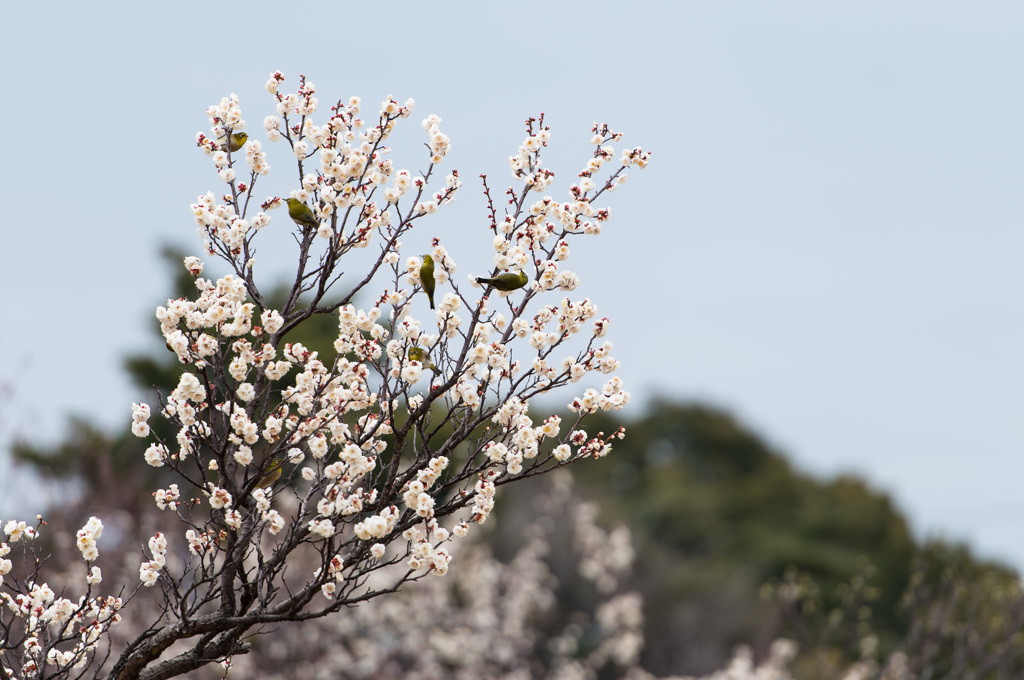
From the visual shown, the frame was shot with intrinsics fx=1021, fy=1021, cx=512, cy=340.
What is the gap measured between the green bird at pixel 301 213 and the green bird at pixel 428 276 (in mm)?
478

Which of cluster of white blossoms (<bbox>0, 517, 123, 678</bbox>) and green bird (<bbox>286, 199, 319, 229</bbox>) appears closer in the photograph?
cluster of white blossoms (<bbox>0, 517, 123, 678</bbox>)

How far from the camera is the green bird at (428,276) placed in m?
3.76

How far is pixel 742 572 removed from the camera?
24312 millimetres

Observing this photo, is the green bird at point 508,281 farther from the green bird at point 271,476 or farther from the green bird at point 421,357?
the green bird at point 271,476

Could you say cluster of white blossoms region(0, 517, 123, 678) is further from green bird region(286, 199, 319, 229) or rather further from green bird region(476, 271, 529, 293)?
green bird region(476, 271, 529, 293)

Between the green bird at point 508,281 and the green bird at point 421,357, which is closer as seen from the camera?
the green bird at point 508,281

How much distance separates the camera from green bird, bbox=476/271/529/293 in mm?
3734

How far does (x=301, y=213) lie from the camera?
3893 mm

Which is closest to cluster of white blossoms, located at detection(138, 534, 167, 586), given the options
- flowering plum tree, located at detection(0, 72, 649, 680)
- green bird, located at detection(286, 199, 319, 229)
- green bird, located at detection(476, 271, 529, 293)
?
flowering plum tree, located at detection(0, 72, 649, 680)

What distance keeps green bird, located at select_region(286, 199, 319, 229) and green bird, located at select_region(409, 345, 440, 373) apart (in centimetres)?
62

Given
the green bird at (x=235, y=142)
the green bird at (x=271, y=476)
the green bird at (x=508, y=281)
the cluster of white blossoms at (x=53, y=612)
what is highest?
the green bird at (x=235, y=142)

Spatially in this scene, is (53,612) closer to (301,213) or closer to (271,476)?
(271,476)

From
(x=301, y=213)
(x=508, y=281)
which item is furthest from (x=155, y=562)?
(x=508, y=281)


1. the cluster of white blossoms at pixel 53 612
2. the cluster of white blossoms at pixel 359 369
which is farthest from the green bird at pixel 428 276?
the cluster of white blossoms at pixel 53 612
